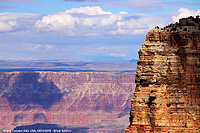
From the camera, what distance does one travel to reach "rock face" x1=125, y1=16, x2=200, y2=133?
55.0 meters

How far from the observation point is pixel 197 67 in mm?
56094

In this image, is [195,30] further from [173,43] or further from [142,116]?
[142,116]

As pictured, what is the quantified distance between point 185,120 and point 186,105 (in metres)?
1.24

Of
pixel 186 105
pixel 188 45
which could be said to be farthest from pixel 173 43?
pixel 186 105

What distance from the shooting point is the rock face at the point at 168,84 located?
55.0m

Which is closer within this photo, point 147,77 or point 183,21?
point 147,77

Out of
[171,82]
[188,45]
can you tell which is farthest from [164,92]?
[188,45]

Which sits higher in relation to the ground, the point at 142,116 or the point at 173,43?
the point at 173,43

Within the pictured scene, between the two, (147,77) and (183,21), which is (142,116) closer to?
(147,77)

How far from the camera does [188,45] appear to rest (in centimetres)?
5641

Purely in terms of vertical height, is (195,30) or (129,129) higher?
(195,30)

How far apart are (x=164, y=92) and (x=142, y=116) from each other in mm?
2717

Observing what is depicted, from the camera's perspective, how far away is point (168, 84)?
55.2 m

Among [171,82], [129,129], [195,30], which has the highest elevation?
[195,30]
